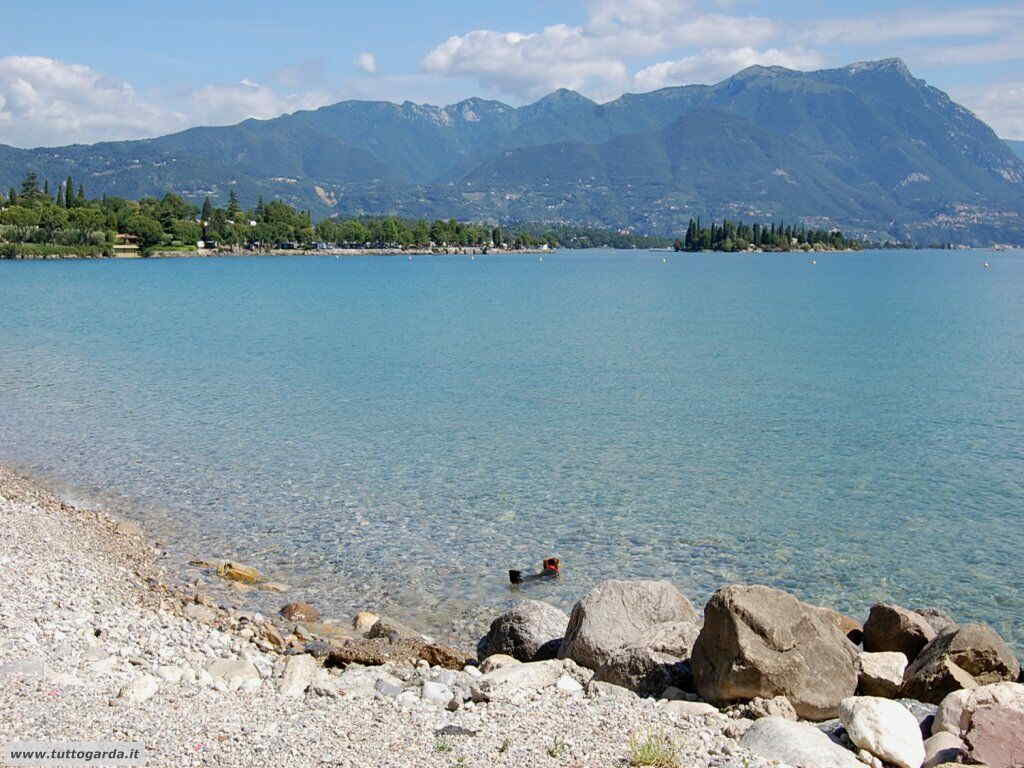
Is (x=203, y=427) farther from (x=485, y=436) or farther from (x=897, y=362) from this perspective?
(x=897, y=362)

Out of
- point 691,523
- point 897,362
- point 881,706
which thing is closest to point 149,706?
point 881,706

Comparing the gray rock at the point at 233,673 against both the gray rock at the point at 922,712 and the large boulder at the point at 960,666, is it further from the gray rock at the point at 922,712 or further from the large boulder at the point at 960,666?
the large boulder at the point at 960,666

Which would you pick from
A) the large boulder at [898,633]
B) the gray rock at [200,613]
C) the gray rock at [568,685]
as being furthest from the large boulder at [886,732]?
the gray rock at [200,613]

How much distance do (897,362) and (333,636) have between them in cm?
4523

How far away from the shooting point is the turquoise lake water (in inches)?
782

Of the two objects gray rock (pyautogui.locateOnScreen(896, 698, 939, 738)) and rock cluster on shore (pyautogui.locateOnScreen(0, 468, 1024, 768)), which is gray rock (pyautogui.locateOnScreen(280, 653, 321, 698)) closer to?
rock cluster on shore (pyautogui.locateOnScreen(0, 468, 1024, 768))

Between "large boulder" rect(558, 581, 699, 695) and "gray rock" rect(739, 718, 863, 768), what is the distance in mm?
2146

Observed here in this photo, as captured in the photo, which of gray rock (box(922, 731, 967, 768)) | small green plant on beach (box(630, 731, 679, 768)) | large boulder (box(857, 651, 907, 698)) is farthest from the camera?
large boulder (box(857, 651, 907, 698))

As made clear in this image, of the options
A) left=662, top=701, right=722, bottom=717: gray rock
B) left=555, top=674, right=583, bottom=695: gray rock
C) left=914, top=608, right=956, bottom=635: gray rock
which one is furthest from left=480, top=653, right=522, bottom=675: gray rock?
left=914, top=608, right=956, bottom=635: gray rock

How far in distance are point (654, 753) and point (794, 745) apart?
1.69 m

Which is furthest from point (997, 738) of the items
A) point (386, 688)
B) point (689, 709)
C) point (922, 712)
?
point (386, 688)

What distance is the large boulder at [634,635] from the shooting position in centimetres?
1278

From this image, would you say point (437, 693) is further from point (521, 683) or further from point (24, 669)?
point (24, 669)

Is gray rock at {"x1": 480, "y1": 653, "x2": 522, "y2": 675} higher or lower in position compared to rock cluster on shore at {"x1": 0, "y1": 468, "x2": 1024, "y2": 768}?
lower
